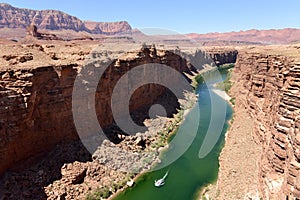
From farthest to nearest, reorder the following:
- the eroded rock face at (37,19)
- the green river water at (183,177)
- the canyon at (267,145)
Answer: the eroded rock face at (37,19)
the green river water at (183,177)
the canyon at (267,145)

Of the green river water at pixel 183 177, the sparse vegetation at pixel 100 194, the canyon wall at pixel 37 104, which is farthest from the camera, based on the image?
the green river water at pixel 183 177

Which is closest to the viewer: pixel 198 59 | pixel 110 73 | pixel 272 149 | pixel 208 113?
pixel 272 149

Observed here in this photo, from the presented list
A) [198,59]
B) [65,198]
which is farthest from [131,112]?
[198,59]

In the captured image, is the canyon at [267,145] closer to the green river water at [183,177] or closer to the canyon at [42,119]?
the green river water at [183,177]

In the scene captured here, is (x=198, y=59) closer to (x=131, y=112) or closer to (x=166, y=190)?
(x=131, y=112)

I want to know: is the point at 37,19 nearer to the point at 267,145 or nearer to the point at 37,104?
the point at 37,104

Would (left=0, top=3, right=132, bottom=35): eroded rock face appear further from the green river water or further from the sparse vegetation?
the sparse vegetation

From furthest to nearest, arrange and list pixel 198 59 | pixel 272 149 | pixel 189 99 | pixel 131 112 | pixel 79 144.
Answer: pixel 198 59 < pixel 189 99 < pixel 131 112 < pixel 79 144 < pixel 272 149

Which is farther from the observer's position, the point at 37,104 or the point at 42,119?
the point at 42,119

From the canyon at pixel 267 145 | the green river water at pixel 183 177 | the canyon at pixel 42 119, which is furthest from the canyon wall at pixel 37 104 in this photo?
the canyon at pixel 267 145

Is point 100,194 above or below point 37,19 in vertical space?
below

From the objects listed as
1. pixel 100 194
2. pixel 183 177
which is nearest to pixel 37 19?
pixel 100 194
